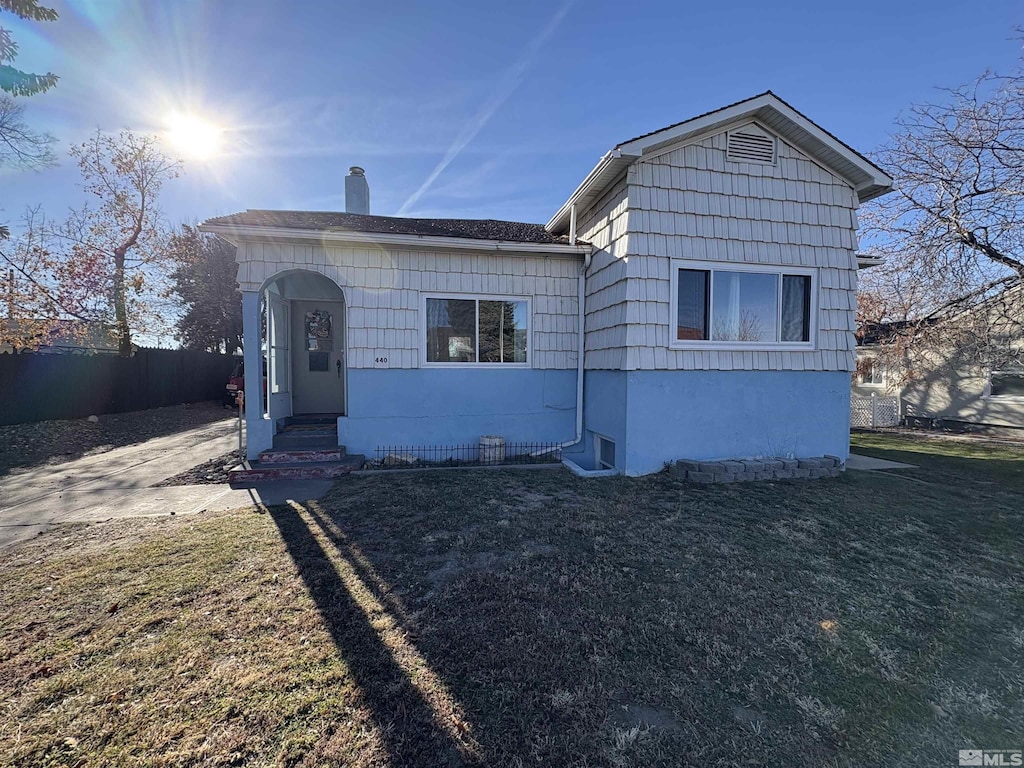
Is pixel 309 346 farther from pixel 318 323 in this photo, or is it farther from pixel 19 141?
pixel 19 141

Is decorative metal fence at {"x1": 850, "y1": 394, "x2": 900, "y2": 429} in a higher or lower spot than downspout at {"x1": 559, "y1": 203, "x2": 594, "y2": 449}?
lower

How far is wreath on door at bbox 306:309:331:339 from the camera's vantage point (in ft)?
29.2

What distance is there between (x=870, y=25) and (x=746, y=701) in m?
10.6

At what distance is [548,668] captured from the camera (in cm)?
228

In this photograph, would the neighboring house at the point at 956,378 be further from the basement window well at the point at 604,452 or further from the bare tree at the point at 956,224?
the basement window well at the point at 604,452

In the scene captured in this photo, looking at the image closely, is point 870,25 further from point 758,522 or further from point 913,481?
point 758,522

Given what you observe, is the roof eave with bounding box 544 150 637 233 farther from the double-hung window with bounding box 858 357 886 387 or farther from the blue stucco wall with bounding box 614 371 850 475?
the double-hung window with bounding box 858 357 886 387

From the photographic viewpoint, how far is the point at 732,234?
6.44 meters

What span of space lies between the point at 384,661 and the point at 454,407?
5.13m

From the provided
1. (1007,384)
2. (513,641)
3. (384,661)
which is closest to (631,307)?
(513,641)

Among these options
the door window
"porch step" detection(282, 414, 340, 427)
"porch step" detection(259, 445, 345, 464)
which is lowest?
"porch step" detection(259, 445, 345, 464)

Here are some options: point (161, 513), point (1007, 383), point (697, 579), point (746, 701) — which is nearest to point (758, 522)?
point (697, 579)

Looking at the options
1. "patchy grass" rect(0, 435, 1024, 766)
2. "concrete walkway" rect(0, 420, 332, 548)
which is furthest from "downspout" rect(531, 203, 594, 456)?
"concrete walkway" rect(0, 420, 332, 548)

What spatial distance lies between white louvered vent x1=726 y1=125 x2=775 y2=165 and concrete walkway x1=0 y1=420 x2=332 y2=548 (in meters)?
7.80
